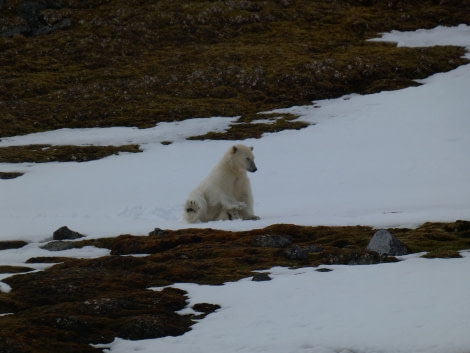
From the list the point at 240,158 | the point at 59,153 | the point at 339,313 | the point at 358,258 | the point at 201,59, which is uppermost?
the point at 201,59

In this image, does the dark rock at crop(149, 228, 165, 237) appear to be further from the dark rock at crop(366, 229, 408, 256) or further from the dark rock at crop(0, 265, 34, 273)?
the dark rock at crop(366, 229, 408, 256)

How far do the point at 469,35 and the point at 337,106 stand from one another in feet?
65.7

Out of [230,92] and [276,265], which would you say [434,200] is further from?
[230,92]

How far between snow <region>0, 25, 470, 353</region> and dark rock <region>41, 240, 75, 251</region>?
0.38 metres

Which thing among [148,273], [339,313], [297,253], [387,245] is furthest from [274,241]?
[339,313]

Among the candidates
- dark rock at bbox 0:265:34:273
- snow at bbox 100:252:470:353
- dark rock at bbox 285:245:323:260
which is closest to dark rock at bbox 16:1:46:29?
dark rock at bbox 0:265:34:273

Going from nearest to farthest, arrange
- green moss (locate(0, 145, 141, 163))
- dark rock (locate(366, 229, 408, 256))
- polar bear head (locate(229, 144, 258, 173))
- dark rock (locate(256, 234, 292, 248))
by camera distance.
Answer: dark rock (locate(366, 229, 408, 256))
dark rock (locate(256, 234, 292, 248))
polar bear head (locate(229, 144, 258, 173))
green moss (locate(0, 145, 141, 163))

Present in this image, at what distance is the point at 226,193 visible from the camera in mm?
19141

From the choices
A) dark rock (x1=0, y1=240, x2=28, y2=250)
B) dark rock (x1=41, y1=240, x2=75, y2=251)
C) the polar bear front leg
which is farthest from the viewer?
the polar bear front leg

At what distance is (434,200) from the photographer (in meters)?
22.5

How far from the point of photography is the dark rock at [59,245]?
1620cm

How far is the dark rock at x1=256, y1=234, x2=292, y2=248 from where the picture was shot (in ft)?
47.6

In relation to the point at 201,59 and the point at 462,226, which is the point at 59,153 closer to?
the point at 201,59

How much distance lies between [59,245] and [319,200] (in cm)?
1159
